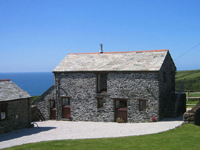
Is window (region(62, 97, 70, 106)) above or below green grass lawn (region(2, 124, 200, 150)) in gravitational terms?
above

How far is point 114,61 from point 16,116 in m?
11.0

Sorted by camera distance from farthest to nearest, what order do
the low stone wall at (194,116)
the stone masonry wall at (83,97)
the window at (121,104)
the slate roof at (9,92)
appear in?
the stone masonry wall at (83,97)
the window at (121,104)
the slate roof at (9,92)
the low stone wall at (194,116)

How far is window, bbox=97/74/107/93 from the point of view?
25.1m

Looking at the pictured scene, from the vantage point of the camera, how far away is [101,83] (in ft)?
85.7

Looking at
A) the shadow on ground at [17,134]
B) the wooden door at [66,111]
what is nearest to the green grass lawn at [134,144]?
the shadow on ground at [17,134]

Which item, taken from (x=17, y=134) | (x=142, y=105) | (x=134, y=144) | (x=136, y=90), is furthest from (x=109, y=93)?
(x=134, y=144)

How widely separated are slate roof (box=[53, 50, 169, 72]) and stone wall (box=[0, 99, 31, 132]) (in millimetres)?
6314

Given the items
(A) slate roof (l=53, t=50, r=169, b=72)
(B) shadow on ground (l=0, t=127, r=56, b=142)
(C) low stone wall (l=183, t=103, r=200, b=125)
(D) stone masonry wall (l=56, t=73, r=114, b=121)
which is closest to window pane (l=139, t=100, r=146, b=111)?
(D) stone masonry wall (l=56, t=73, r=114, b=121)

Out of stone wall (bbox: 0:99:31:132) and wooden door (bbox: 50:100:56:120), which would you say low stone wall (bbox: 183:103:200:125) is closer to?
stone wall (bbox: 0:99:31:132)

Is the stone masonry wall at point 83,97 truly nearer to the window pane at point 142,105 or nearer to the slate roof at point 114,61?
the slate roof at point 114,61

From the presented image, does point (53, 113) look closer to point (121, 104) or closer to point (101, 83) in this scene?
point (101, 83)

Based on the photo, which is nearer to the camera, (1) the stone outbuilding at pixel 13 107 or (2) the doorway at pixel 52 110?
(1) the stone outbuilding at pixel 13 107

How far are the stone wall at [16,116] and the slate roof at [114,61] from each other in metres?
6.31

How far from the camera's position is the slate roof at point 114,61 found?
76.2 ft
